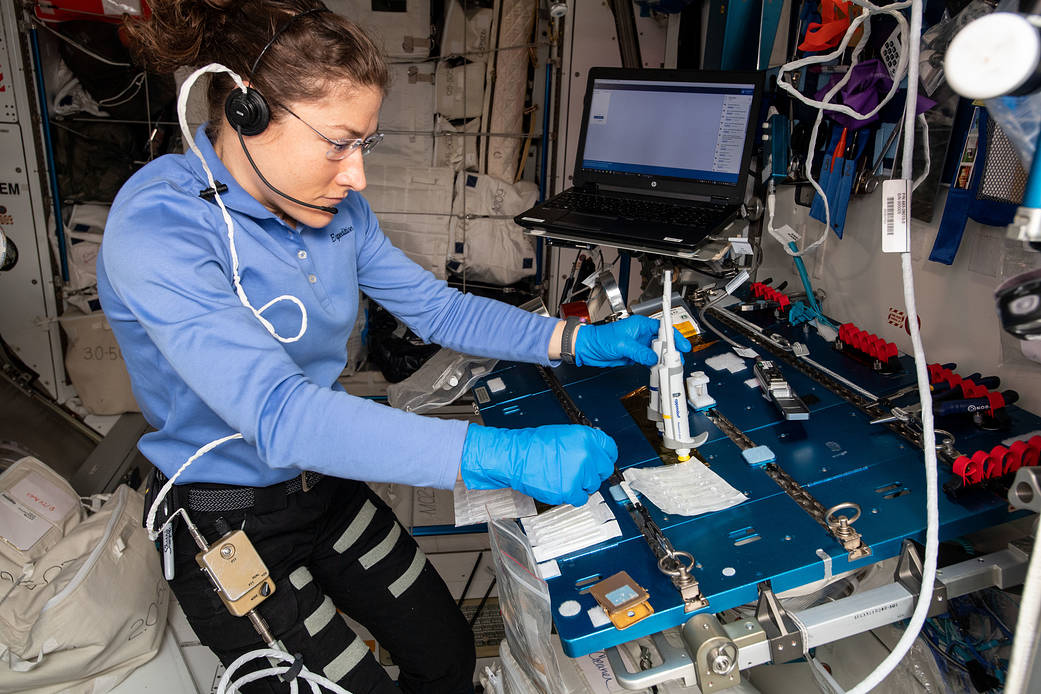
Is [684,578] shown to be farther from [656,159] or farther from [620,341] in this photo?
[656,159]

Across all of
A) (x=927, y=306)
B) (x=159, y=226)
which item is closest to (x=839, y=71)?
(x=927, y=306)

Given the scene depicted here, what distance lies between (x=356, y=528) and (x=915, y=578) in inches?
48.4

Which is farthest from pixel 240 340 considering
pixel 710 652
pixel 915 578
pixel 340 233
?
pixel 915 578

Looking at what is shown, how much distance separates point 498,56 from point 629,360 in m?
2.74

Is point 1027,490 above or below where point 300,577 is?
above

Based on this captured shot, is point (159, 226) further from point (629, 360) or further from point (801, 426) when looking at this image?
point (801, 426)

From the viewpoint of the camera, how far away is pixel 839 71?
1935 millimetres

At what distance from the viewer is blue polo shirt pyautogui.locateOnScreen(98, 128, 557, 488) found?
1093mm

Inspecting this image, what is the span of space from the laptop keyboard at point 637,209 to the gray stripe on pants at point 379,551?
113 centimetres

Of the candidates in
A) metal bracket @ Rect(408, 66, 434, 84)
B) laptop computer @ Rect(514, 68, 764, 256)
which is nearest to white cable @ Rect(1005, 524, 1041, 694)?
laptop computer @ Rect(514, 68, 764, 256)

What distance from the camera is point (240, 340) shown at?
1.10 meters

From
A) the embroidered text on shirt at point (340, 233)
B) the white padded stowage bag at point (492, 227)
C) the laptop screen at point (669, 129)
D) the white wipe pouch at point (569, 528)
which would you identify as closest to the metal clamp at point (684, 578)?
the white wipe pouch at point (569, 528)

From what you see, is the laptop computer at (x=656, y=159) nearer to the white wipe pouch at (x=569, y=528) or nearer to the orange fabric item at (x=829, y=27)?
the orange fabric item at (x=829, y=27)

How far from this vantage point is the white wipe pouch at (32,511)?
6.69 feet
